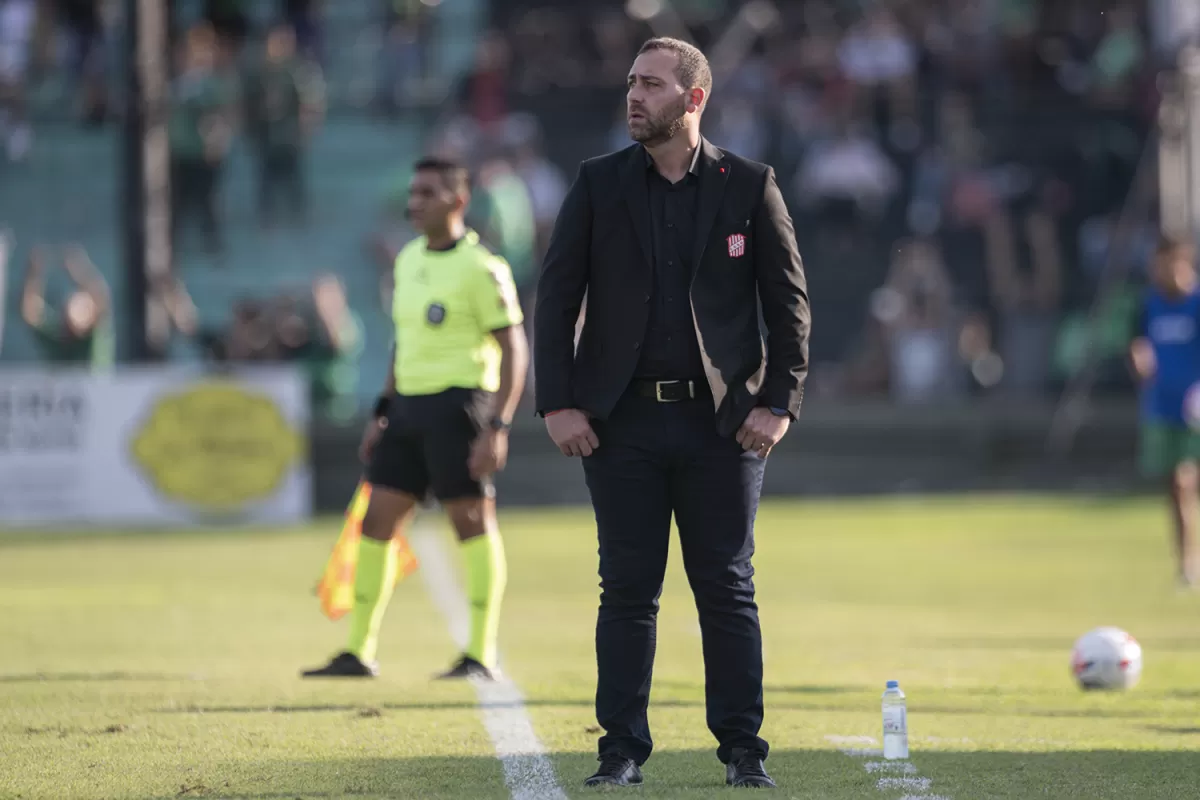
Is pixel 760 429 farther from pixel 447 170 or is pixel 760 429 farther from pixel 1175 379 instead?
pixel 1175 379

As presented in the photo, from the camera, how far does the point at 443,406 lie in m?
9.33

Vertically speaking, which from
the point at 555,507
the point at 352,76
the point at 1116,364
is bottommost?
the point at 555,507

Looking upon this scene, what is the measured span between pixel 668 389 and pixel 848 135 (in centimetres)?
1691

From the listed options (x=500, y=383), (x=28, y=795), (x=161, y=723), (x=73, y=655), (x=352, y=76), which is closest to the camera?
(x=28, y=795)

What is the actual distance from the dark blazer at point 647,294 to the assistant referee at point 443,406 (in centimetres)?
290

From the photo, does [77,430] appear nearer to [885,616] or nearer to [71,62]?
[71,62]

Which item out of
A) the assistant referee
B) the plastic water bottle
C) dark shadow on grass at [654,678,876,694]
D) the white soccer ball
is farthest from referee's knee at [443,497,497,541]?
the plastic water bottle

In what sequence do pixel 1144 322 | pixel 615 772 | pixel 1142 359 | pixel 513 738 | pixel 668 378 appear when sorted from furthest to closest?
pixel 1144 322
pixel 1142 359
pixel 513 738
pixel 668 378
pixel 615 772

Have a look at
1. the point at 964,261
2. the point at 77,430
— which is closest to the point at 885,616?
the point at 77,430

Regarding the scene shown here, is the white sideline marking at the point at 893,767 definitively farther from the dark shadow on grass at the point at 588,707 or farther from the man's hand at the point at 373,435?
the man's hand at the point at 373,435

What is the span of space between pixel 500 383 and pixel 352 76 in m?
15.9

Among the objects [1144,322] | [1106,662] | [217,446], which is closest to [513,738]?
[1106,662]

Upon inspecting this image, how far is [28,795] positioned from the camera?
620 centimetres

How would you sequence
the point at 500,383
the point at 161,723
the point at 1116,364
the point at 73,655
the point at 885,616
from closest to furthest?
the point at 161,723 → the point at 500,383 → the point at 73,655 → the point at 885,616 → the point at 1116,364
